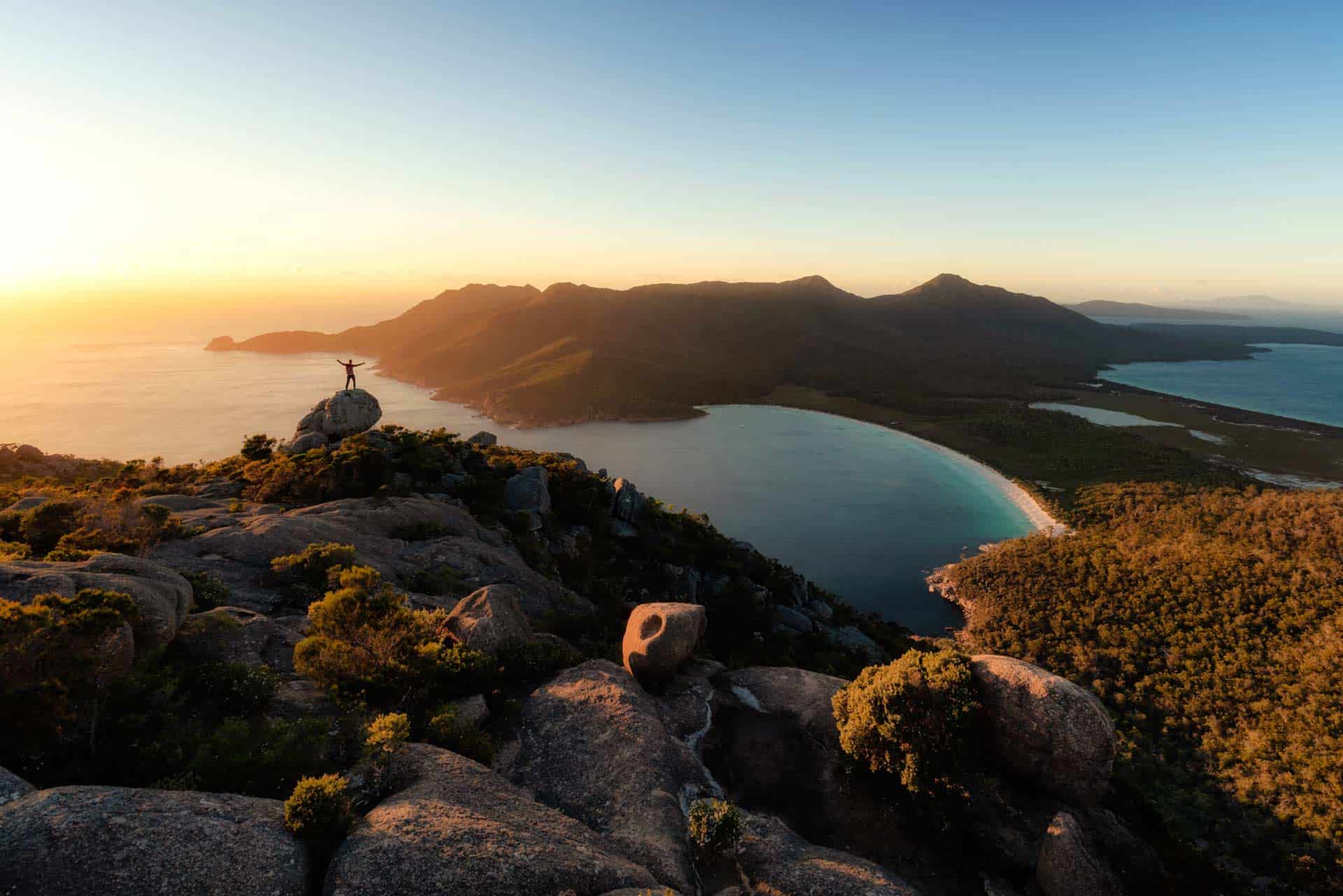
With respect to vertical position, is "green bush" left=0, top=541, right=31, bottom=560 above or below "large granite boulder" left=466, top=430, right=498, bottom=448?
above

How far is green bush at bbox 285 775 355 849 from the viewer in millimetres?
9266

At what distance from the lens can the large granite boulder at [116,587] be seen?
13.4m

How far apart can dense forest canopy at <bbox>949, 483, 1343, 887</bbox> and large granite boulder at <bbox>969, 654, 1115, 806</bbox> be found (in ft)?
71.2

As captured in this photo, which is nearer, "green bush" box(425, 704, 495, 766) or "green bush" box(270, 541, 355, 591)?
"green bush" box(425, 704, 495, 766)

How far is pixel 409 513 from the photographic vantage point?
35.6 meters

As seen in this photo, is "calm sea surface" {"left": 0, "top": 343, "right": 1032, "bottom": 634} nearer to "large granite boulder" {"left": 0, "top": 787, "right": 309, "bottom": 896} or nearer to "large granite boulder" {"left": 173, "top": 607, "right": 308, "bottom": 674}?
"large granite boulder" {"left": 173, "top": 607, "right": 308, "bottom": 674}

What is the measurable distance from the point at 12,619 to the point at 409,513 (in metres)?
26.5

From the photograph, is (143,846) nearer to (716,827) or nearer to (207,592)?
(716,827)

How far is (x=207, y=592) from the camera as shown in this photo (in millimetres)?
18984

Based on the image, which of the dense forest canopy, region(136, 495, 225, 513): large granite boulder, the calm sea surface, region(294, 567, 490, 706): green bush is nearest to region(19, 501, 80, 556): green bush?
region(136, 495, 225, 513): large granite boulder

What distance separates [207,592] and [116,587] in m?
6.07

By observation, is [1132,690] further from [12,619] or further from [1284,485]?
[1284,485]

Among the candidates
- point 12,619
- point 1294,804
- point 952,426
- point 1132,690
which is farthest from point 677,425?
point 12,619

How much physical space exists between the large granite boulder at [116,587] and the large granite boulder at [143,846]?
20.2 ft
